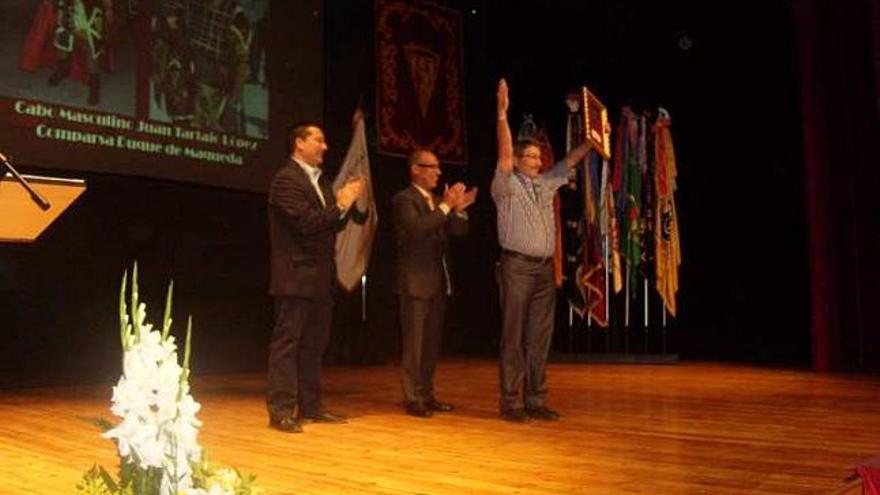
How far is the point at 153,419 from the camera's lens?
1.25m

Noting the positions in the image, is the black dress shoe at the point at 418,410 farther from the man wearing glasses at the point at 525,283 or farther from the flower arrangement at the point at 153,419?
the flower arrangement at the point at 153,419

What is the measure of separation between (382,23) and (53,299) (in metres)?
3.41

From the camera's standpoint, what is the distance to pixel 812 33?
239 inches

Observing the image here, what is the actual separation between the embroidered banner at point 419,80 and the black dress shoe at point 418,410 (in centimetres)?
356

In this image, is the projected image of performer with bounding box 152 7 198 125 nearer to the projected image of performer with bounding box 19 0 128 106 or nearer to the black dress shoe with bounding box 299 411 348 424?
the projected image of performer with bounding box 19 0 128 106

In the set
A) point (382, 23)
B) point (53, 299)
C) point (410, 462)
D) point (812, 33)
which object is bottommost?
point (410, 462)

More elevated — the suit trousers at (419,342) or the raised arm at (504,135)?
the raised arm at (504,135)

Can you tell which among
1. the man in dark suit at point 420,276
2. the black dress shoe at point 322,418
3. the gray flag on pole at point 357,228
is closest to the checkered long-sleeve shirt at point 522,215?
the man in dark suit at point 420,276

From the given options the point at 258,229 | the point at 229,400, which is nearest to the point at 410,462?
the point at 229,400

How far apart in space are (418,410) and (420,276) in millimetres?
593

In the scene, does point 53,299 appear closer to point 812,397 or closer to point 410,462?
point 410,462

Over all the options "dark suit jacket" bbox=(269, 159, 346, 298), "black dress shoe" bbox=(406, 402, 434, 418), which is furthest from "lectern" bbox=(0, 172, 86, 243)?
"black dress shoe" bbox=(406, 402, 434, 418)

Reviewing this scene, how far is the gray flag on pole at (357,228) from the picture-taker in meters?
6.53

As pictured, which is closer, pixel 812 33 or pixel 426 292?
pixel 426 292
